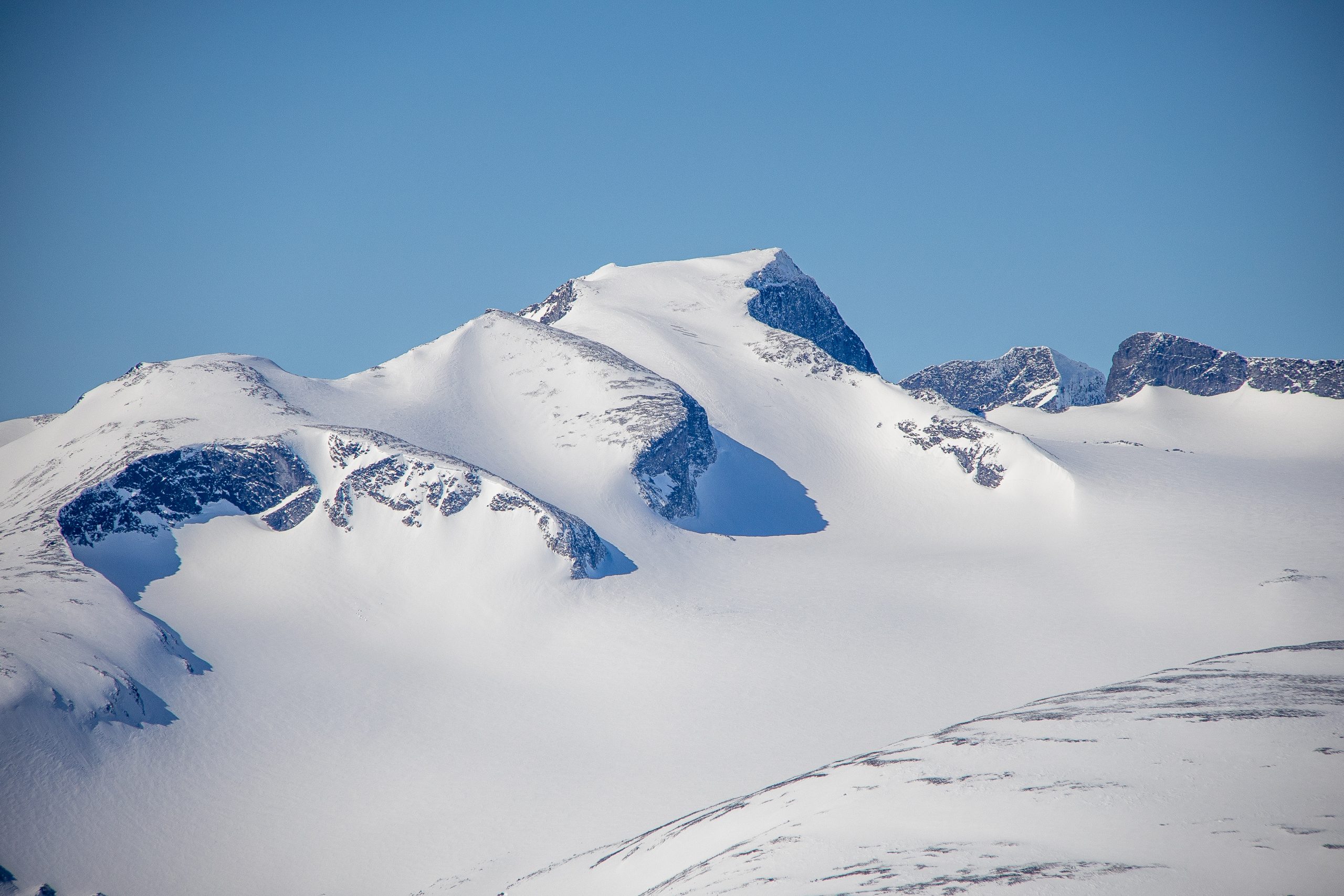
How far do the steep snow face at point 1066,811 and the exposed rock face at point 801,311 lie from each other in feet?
368

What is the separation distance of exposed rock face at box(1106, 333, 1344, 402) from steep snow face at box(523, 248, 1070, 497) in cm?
5303

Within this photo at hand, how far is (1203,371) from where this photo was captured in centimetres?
17638

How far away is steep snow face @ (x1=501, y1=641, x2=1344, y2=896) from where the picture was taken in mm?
27609

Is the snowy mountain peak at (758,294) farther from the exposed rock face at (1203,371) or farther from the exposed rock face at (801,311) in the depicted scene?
the exposed rock face at (1203,371)

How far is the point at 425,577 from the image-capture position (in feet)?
291

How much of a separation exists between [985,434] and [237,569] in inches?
Result: 3230

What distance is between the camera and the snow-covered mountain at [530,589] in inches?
2415

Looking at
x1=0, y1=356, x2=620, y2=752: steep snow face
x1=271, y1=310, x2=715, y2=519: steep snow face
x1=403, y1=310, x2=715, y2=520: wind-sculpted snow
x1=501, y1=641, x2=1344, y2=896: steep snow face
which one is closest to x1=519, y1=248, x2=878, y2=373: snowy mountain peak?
x1=403, y1=310, x2=715, y2=520: wind-sculpted snow

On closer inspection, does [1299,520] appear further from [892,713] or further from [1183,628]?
[892,713]

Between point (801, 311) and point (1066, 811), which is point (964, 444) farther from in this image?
point (1066, 811)

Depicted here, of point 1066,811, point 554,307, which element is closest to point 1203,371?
point 554,307

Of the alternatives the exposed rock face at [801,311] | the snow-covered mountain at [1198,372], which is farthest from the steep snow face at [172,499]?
the snow-covered mountain at [1198,372]

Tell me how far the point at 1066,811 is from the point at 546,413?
292 feet

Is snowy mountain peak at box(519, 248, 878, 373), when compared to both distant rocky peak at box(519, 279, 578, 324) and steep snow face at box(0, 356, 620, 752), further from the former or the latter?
steep snow face at box(0, 356, 620, 752)
